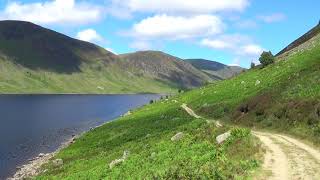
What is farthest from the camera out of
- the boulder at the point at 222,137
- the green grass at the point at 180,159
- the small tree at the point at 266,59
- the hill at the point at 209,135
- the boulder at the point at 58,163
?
the small tree at the point at 266,59

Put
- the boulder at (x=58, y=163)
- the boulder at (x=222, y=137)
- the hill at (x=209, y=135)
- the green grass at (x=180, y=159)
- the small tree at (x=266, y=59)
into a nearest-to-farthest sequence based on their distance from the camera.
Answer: the green grass at (x=180, y=159) < the hill at (x=209, y=135) < the boulder at (x=222, y=137) < the boulder at (x=58, y=163) < the small tree at (x=266, y=59)

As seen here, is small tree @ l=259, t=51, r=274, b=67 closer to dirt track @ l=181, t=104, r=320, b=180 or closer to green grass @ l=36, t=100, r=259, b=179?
green grass @ l=36, t=100, r=259, b=179

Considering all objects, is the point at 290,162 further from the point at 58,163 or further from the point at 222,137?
the point at 58,163

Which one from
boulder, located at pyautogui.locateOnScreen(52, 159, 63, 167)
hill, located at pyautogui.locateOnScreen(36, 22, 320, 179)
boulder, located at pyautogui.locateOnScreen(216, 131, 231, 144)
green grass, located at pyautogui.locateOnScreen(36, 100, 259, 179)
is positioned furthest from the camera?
boulder, located at pyautogui.locateOnScreen(52, 159, 63, 167)

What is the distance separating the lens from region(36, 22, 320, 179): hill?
31359 mm

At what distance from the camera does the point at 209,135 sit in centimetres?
4284

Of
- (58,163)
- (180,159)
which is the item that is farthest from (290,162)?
(58,163)

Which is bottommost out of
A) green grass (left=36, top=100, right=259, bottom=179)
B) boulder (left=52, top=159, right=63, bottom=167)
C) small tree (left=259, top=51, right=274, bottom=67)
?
boulder (left=52, top=159, right=63, bottom=167)

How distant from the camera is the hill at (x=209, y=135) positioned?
3136 centimetres

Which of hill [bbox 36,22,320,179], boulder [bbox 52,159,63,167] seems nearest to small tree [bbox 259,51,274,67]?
hill [bbox 36,22,320,179]

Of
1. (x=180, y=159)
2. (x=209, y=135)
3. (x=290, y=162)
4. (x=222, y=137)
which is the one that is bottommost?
(x=180, y=159)

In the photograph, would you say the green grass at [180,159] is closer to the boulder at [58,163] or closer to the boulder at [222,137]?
the boulder at [222,137]

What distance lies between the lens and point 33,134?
13012cm

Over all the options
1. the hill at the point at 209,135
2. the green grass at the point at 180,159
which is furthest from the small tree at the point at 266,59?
the green grass at the point at 180,159
